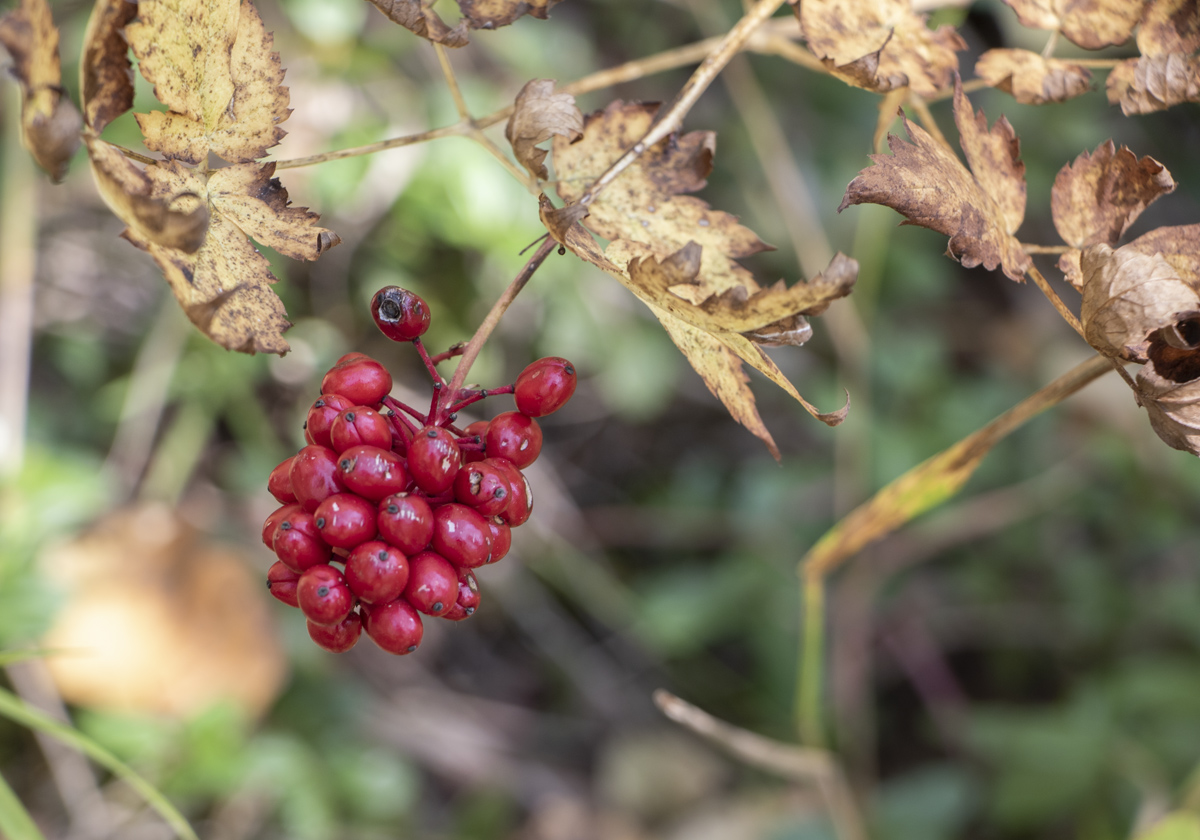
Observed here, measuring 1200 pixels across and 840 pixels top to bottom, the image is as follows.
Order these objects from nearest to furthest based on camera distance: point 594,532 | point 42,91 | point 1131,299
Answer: point 42,91 < point 1131,299 < point 594,532

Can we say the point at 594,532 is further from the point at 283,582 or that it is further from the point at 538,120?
the point at 538,120

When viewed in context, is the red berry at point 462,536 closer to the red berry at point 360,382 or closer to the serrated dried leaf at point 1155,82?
the red berry at point 360,382

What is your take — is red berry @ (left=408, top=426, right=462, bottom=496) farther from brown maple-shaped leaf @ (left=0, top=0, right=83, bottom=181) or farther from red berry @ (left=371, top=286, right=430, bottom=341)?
brown maple-shaped leaf @ (left=0, top=0, right=83, bottom=181)

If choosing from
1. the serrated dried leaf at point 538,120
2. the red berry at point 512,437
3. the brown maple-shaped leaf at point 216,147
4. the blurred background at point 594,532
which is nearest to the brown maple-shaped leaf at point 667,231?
the serrated dried leaf at point 538,120

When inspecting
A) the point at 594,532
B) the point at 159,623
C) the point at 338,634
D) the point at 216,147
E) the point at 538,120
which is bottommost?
the point at 159,623

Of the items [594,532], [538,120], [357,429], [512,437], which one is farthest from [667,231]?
[594,532]

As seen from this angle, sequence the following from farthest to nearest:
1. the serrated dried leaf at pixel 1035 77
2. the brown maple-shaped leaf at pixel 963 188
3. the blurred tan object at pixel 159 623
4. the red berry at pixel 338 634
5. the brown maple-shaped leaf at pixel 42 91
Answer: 1. the blurred tan object at pixel 159 623
2. the serrated dried leaf at pixel 1035 77
3. the red berry at pixel 338 634
4. the brown maple-shaped leaf at pixel 963 188
5. the brown maple-shaped leaf at pixel 42 91

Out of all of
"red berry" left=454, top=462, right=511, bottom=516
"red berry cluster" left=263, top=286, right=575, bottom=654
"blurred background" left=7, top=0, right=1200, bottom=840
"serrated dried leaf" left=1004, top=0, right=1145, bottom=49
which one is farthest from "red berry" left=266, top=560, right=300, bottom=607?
"blurred background" left=7, top=0, right=1200, bottom=840
